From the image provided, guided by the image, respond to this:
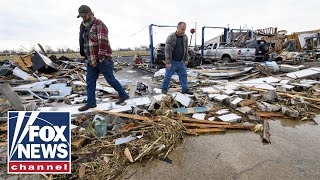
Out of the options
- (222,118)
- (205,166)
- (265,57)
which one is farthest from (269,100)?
(265,57)

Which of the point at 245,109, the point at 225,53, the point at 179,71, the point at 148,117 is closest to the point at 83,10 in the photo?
the point at 148,117

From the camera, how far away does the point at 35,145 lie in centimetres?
259

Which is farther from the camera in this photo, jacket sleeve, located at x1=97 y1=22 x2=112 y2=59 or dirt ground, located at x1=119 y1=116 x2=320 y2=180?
jacket sleeve, located at x1=97 y1=22 x2=112 y2=59

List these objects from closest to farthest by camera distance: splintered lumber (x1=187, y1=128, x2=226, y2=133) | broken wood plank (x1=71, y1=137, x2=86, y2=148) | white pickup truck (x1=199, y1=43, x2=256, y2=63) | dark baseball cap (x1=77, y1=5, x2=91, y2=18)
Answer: broken wood plank (x1=71, y1=137, x2=86, y2=148) → splintered lumber (x1=187, y1=128, x2=226, y2=133) → dark baseball cap (x1=77, y1=5, x2=91, y2=18) → white pickup truck (x1=199, y1=43, x2=256, y2=63)

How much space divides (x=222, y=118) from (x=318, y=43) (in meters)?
20.9

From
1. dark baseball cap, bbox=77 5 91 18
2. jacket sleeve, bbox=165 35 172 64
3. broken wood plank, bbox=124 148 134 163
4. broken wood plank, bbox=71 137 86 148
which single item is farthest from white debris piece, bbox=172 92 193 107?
dark baseball cap, bbox=77 5 91 18

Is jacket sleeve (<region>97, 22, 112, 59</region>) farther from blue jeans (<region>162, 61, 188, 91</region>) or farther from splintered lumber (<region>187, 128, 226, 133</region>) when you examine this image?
splintered lumber (<region>187, 128, 226, 133</region>)

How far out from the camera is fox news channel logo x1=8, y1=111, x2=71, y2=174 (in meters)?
2.59

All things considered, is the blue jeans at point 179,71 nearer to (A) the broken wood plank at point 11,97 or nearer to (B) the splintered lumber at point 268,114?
(B) the splintered lumber at point 268,114

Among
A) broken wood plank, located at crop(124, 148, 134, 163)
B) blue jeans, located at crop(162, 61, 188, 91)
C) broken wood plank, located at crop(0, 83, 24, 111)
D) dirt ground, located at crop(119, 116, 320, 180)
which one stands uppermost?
blue jeans, located at crop(162, 61, 188, 91)

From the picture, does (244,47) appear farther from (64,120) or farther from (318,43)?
(64,120)

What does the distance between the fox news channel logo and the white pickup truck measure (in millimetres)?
12812

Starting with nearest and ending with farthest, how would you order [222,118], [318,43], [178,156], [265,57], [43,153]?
1. [43,153]
2. [178,156]
3. [222,118]
4. [265,57]
5. [318,43]

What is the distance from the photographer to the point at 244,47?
45.5 feet
